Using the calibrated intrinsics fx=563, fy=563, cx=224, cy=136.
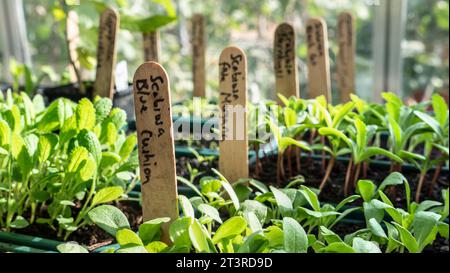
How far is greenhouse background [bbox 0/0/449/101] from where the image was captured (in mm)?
1834

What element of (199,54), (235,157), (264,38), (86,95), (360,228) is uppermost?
(264,38)

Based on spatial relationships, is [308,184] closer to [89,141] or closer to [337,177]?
[337,177]

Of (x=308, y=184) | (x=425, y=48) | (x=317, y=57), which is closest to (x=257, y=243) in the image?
(x=308, y=184)

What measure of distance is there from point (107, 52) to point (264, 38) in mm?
1309

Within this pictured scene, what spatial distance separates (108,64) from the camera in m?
1.28

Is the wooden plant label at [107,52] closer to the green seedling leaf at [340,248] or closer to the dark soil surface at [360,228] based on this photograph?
the dark soil surface at [360,228]

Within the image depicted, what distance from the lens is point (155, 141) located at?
0.71 m

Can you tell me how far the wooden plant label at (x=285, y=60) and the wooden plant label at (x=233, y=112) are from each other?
28 centimetres

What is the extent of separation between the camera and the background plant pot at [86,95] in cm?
137

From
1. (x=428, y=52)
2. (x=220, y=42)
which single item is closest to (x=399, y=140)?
(x=428, y=52)

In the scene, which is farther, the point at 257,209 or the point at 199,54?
the point at 199,54

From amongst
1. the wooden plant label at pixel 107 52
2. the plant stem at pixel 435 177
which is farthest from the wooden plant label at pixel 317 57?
the wooden plant label at pixel 107 52
